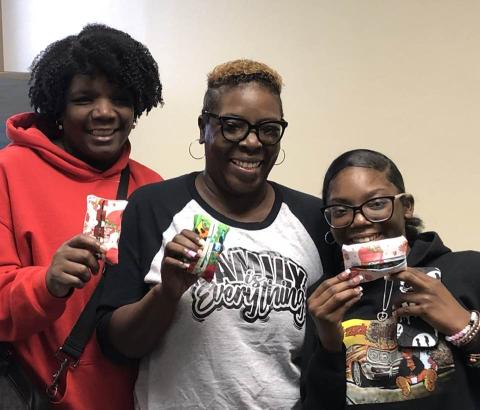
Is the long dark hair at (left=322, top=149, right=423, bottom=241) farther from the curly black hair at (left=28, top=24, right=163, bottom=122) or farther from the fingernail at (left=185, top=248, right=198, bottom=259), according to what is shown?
the curly black hair at (left=28, top=24, right=163, bottom=122)

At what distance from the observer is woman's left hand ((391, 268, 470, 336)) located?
1022mm

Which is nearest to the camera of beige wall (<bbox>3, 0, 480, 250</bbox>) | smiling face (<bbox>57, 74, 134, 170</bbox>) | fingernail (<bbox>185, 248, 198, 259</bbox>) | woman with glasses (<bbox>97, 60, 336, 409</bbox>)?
fingernail (<bbox>185, 248, 198, 259</bbox>)

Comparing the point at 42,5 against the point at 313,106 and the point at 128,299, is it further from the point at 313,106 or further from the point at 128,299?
the point at 128,299

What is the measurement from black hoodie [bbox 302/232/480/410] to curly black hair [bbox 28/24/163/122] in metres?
0.76

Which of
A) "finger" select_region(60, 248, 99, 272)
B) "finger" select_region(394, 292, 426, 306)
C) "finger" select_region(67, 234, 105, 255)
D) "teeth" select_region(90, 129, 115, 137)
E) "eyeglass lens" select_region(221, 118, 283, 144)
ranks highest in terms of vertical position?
"eyeglass lens" select_region(221, 118, 283, 144)

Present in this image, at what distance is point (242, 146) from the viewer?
1165mm

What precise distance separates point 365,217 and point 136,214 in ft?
1.59

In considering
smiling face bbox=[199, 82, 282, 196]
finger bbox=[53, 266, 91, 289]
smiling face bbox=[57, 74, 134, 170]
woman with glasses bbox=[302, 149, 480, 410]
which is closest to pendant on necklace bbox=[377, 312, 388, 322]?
woman with glasses bbox=[302, 149, 480, 410]

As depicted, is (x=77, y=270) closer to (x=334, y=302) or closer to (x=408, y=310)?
(x=334, y=302)

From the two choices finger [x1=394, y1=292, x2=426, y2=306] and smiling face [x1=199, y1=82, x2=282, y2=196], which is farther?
smiling face [x1=199, y1=82, x2=282, y2=196]

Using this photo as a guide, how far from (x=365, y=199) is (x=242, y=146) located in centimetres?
28

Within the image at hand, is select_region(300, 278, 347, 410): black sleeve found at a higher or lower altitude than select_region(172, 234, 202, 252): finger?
lower

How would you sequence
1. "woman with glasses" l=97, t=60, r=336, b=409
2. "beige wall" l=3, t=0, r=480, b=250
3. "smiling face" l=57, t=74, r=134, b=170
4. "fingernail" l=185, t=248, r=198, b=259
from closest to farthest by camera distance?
"fingernail" l=185, t=248, r=198, b=259
"woman with glasses" l=97, t=60, r=336, b=409
"smiling face" l=57, t=74, r=134, b=170
"beige wall" l=3, t=0, r=480, b=250

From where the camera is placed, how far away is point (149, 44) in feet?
6.89
